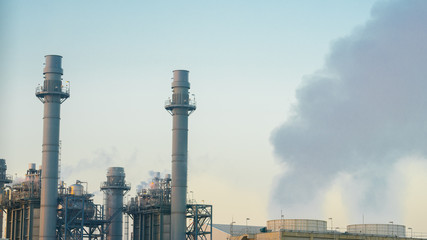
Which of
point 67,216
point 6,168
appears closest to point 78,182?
point 67,216

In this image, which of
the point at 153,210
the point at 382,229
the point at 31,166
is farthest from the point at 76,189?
the point at 382,229

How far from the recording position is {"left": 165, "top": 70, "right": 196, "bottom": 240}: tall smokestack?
104375 mm

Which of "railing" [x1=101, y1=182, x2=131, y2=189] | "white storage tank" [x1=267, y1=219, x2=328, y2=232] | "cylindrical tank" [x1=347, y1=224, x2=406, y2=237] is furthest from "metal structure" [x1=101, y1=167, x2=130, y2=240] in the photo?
"cylindrical tank" [x1=347, y1=224, x2=406, y2=237]

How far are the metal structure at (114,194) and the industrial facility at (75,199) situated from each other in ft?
19.5

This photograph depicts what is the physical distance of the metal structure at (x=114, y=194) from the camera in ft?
402

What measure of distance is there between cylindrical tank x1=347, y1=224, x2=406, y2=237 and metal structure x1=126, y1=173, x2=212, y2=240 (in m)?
22.2

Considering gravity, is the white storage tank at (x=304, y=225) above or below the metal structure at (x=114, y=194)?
below

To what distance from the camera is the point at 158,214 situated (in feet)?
367

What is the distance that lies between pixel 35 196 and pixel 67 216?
21.9ft

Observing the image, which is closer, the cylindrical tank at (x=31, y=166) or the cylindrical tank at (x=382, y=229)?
the cylindrical tank at (x=382, y=229)

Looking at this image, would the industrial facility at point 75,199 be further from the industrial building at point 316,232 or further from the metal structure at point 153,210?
the industrial building at point 316,232

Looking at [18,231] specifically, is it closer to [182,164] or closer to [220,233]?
[182,164]

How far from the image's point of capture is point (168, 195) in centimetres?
11331

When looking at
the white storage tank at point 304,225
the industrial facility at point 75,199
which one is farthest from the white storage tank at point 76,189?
the white storage tank at point 304,225
